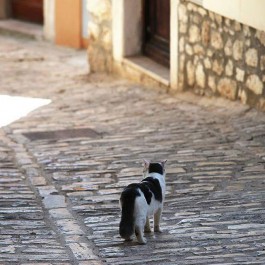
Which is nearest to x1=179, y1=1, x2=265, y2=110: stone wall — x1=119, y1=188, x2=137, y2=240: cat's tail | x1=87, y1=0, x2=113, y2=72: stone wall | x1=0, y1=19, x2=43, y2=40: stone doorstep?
x1=87, y1=0, x2=113, y2=72: stone wall

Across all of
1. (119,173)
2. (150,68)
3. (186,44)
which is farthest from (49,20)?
(119,173)

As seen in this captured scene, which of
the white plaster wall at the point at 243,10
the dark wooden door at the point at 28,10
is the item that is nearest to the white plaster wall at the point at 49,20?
the dark wooden door at the point at 28,10

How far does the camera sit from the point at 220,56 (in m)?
11.7

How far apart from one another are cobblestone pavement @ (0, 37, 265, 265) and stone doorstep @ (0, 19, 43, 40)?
3.55 meters

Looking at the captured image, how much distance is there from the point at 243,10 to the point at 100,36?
4.06 m

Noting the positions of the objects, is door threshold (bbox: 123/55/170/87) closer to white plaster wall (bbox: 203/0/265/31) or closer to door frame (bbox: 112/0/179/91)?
door frame (bbox: 112/0/179/91)

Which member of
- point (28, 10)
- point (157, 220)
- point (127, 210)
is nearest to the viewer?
Answer: point (127, 210)

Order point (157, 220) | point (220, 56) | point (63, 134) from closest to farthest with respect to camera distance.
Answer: point (157, 220) → point (63, 134) → point (220, 56)

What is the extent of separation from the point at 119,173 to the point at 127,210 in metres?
2.45

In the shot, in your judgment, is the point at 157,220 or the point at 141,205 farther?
the point at 157,220

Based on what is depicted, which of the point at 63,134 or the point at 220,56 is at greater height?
the point at 220,56

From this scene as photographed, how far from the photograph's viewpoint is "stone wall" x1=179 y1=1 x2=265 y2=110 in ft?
35.6

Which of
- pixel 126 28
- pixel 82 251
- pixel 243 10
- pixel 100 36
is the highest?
pixel 243 10

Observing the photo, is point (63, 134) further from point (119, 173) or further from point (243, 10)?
point (243, 10)
